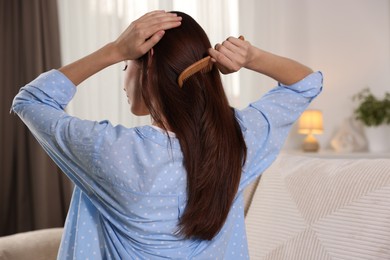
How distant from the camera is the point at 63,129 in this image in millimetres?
910

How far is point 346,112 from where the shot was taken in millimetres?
4523

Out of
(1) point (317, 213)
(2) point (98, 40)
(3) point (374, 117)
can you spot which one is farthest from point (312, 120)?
(1) point (317, 213)

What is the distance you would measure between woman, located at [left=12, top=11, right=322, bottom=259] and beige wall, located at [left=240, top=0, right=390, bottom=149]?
3.53m

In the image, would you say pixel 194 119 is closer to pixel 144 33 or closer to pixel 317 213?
pixel 144 33

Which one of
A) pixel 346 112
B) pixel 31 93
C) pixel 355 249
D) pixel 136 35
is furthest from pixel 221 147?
pixel 346 112

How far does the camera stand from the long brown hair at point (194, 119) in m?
0.97

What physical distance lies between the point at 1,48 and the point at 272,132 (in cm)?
305

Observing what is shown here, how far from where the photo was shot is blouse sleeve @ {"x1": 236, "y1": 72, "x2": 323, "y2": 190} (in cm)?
105

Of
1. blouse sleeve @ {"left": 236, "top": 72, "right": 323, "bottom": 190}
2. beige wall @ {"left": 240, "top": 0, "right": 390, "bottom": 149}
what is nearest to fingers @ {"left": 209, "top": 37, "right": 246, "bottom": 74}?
blouse sleeve @ {"left": 236, "top": 72, "right": 323, "bottom": 190}

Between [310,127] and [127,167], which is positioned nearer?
[127,167]

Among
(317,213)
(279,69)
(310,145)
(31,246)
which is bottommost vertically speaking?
(310,145)

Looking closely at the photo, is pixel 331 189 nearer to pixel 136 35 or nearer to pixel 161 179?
pixel 161 179

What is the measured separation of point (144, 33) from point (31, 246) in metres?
1.08

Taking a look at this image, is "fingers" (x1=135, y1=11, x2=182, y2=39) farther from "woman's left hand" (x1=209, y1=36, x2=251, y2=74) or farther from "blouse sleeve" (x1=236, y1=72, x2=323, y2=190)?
"blouse sleeve" (x1=236, y1=72, x2=323, y2=190)
